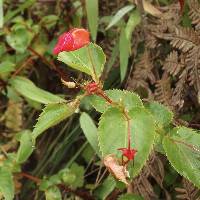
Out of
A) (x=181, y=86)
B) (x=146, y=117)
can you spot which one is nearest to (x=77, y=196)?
(x=181, y=86)

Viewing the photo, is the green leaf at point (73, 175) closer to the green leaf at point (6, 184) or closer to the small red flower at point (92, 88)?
the green leaf at point (6, 184)

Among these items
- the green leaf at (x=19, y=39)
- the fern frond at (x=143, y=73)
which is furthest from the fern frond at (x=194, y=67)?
the green leaf at (x=19, y=39)

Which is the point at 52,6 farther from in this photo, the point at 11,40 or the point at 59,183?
the point at 59,183

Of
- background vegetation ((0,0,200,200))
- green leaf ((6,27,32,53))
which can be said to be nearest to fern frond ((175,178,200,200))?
background vegetation ((0,0,200,200))

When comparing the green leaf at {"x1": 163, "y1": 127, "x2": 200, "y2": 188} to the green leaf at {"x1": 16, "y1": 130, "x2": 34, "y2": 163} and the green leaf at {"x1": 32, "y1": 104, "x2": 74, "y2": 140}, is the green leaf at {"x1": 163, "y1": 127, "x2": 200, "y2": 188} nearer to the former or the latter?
the green leaf at {"x1": 32, "y1": 104, "x2": 74, "y2": 140}

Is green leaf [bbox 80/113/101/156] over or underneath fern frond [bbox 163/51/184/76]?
underneath

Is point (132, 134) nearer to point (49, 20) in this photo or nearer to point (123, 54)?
point (123, 54)

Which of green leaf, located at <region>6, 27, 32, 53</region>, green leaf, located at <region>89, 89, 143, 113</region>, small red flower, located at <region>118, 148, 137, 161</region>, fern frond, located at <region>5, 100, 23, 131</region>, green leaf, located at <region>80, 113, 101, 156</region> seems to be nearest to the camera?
small red flower, located at <region>118, 148, 137, 161</region>
